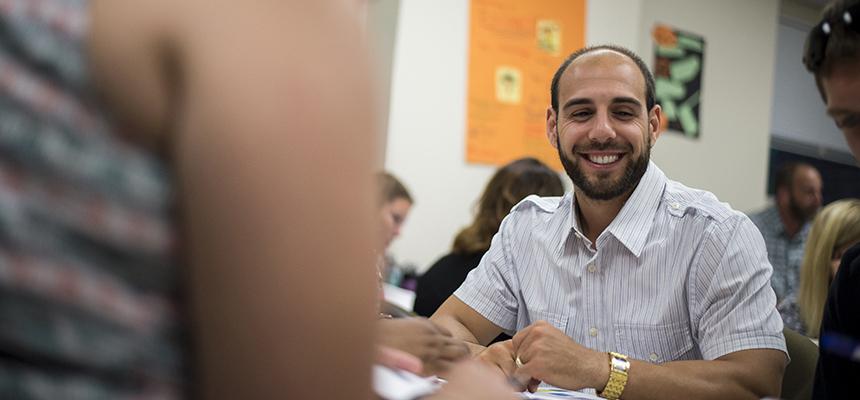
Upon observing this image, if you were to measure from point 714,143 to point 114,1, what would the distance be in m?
0.93

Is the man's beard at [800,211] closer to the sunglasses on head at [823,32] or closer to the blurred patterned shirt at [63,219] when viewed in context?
the sunglasses on head at [823,32]

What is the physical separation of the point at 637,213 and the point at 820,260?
0.71 meters

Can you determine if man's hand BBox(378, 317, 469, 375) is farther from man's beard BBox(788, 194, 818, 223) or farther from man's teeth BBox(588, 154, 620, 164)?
man's beard BBox(788, 194, 818, 223)

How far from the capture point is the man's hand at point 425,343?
573mm

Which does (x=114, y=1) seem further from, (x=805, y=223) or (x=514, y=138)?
(x=805, y=223)

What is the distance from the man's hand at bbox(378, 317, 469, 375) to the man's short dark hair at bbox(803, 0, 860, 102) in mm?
484

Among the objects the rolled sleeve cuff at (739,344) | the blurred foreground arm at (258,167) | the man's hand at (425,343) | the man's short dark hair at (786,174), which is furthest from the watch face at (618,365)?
the blurred foreground arm at (258,167)

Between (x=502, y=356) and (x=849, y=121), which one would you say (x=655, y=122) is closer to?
(x=849, y=121)

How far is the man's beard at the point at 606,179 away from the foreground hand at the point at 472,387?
439 mm

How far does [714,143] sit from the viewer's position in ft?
3.53

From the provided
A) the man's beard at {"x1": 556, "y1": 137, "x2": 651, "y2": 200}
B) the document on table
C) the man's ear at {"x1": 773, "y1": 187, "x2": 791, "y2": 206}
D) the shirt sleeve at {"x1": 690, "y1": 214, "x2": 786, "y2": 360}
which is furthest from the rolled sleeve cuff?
the document on table

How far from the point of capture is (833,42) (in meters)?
0.76

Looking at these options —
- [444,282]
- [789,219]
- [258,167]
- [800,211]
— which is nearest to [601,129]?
[444,282]

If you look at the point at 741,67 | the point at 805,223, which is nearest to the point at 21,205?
the point at 741,67
